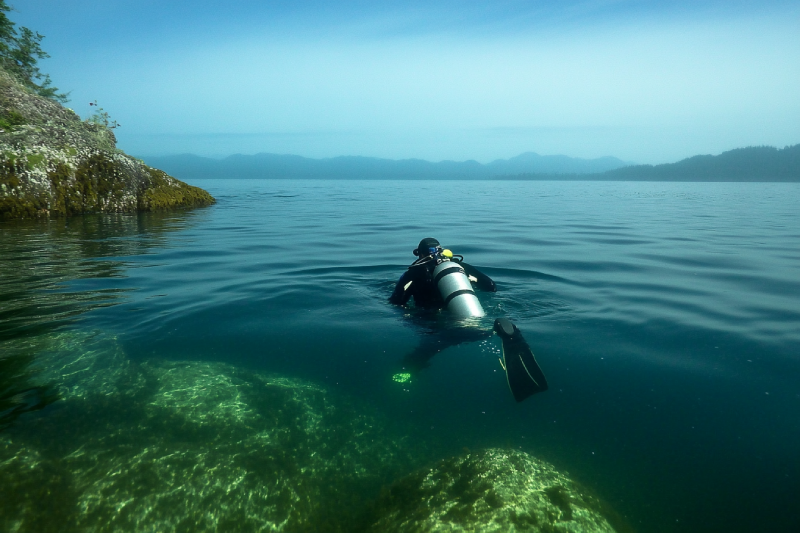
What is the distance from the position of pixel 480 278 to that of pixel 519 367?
110 inches

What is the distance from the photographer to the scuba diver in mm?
4422

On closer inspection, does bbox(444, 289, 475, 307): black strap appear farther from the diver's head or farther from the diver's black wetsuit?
the diver's head

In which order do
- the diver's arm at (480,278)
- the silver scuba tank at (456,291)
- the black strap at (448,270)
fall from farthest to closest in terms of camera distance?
the diver's arm at (480,278), the black strap at (448,270), the silver scuba tank at (456,291)

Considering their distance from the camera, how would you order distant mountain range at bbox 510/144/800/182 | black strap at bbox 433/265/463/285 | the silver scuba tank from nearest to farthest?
1. the silver scuba tank
2. black strap at bbox 433/265/463/285
3. distant mountain range at bbox 510/144/800/182

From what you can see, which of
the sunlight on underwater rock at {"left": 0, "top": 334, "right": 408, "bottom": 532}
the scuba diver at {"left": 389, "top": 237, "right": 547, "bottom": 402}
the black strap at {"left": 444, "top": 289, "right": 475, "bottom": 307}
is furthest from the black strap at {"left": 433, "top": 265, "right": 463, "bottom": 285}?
the sunlight on underwater rock at {"left": 0, "top": 334, "right": 408, "bottom": 532}

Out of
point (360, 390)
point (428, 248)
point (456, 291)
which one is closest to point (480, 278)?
point (428, 248)

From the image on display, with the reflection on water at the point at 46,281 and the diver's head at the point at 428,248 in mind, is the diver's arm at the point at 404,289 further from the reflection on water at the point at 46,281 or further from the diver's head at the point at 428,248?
the reflection on water at the point at 46,281

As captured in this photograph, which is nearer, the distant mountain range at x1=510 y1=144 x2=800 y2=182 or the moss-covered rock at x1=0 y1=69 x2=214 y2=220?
the moss-covered rock at x1=0 y1=69 x2=214 y2=220

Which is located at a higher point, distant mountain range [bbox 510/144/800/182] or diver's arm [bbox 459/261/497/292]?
distant mountain range [bbox 510/144/800/182]

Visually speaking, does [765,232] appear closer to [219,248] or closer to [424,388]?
[424,388]

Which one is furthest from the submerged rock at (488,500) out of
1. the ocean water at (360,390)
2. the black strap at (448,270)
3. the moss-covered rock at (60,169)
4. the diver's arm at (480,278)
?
the moss-covered rock at (60,169)

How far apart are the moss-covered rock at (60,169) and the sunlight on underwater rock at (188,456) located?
550 inches

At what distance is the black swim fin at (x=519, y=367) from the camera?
14.0 ft

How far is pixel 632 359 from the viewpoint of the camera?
493 centimetres
